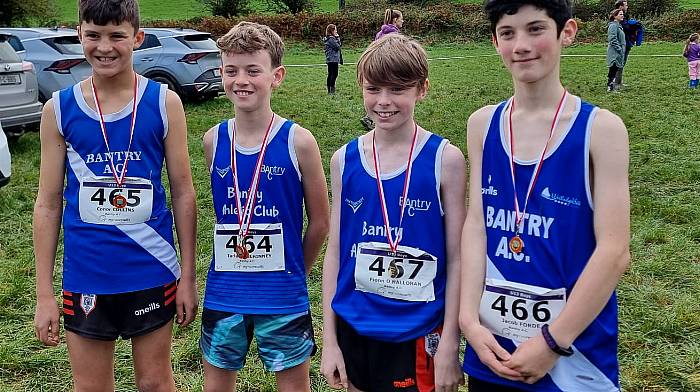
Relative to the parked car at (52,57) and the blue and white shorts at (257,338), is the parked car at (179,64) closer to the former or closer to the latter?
the parked car at (52,57)

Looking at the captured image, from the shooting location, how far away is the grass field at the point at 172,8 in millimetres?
40938

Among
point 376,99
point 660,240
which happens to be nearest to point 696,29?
point 660,240

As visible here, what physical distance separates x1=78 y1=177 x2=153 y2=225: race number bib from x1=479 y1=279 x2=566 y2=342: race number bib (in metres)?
1.20

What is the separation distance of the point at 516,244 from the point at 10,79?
791 cm

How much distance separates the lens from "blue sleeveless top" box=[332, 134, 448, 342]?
2.04m

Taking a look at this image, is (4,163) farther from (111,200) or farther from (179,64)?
(179,64)

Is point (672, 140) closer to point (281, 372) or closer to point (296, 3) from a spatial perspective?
point (281, 372)

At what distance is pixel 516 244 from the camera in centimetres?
185

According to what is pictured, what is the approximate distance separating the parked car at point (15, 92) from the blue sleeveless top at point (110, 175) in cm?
657

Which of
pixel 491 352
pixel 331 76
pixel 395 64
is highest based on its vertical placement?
pixel 395 64

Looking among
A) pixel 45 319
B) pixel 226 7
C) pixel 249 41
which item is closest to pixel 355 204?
pixel 249 41

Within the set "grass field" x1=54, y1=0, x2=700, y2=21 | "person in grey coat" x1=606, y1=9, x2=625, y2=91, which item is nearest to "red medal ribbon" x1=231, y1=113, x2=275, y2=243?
"person in grey coat" x1=606, y1=9, x2=625, y2=91

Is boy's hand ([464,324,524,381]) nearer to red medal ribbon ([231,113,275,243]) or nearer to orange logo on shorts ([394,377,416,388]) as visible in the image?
orange logo on shorts ([394,377,416,388])

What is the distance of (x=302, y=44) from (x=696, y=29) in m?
17.0
